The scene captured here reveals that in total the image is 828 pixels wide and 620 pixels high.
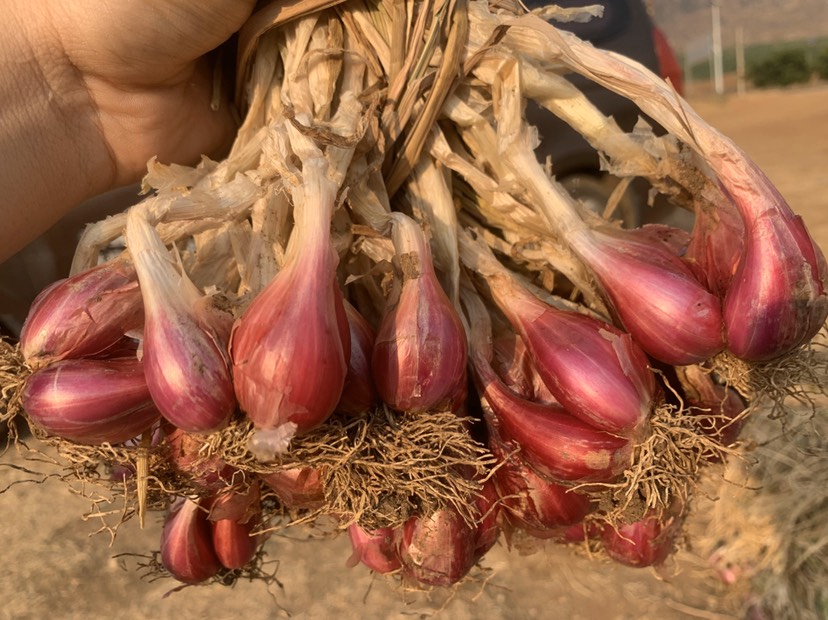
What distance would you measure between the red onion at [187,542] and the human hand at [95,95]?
Answer: 0.46m

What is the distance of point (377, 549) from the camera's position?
91 cm

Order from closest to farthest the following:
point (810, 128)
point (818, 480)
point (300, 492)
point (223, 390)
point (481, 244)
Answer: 1. point (223, 390)
2. point (300, 492)
3. point (481, 244)
4. point (818, 480)
5. point (810, 128)

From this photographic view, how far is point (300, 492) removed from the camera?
2.46 feet

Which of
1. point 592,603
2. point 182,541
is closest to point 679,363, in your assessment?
point 182,541

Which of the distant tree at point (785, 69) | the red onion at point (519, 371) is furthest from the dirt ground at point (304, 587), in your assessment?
the distant tree at point (785, 69)

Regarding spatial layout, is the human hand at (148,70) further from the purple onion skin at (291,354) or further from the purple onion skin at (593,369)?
the purple onion skin at (593,369)

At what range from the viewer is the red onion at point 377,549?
35.1 inches

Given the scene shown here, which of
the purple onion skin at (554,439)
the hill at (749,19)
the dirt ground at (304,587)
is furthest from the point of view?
the hill at (749,19)

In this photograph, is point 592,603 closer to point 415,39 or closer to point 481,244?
point 481,244

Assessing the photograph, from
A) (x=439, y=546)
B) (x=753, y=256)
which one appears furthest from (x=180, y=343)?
(x=753, y=256)

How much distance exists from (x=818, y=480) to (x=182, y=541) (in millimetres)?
1713

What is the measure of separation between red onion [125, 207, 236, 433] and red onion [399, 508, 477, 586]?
29 centimetres

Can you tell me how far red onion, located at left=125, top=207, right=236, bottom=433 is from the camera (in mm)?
625

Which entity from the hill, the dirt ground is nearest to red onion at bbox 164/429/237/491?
the dirt ground
